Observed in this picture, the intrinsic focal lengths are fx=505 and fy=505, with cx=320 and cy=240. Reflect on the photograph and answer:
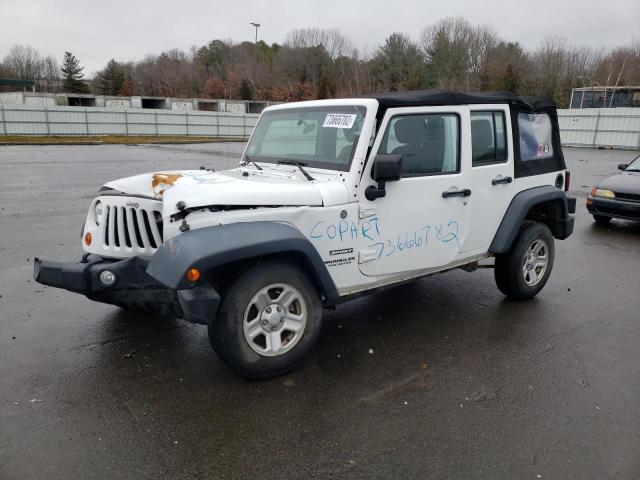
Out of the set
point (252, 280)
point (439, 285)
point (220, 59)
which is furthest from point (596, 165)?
point (220, 59)

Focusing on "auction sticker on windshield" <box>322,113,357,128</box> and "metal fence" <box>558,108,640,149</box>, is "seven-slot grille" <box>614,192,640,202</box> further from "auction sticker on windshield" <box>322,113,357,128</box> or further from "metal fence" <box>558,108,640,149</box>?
"metal fence" <box>558,108,640,149</box>

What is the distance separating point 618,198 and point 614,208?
189mm

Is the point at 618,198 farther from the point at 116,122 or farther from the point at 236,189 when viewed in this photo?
the point at 116,122

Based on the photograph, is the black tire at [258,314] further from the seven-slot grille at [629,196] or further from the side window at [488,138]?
the seven-slot grille at [629,196]

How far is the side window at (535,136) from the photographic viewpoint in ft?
16.9

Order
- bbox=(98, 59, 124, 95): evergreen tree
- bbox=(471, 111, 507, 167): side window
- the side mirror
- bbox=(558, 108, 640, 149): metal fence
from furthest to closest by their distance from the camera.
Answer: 1. bbox=(98, 59, 124, 95): evergreen tree
2. bbox=(558, 108, 640, 149): metal fence
3. bbox=(471, 111, 507, 167): side window
4. the side mirror

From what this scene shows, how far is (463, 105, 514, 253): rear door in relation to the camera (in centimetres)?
464

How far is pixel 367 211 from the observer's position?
3.90m

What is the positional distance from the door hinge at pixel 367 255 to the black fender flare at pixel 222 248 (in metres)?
0.47

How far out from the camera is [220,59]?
10406 cm

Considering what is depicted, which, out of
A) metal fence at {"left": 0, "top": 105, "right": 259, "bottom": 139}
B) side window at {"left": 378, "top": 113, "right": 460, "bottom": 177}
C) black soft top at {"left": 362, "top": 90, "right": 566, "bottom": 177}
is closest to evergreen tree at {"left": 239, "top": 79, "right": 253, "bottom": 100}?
metal fence at {"left": 0, "top": 105, "right": 259, "bottom": 139}

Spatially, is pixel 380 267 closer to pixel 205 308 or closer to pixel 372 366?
pixel 372 366

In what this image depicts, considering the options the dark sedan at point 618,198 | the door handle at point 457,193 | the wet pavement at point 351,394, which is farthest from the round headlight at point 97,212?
the dark sedan at point 618,198

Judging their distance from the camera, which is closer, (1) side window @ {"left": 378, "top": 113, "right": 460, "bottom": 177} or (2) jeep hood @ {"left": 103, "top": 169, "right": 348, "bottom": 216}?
(2) jeep hood @ {"left": 103, "top": 169, "right": 348, "bottom": 216}
